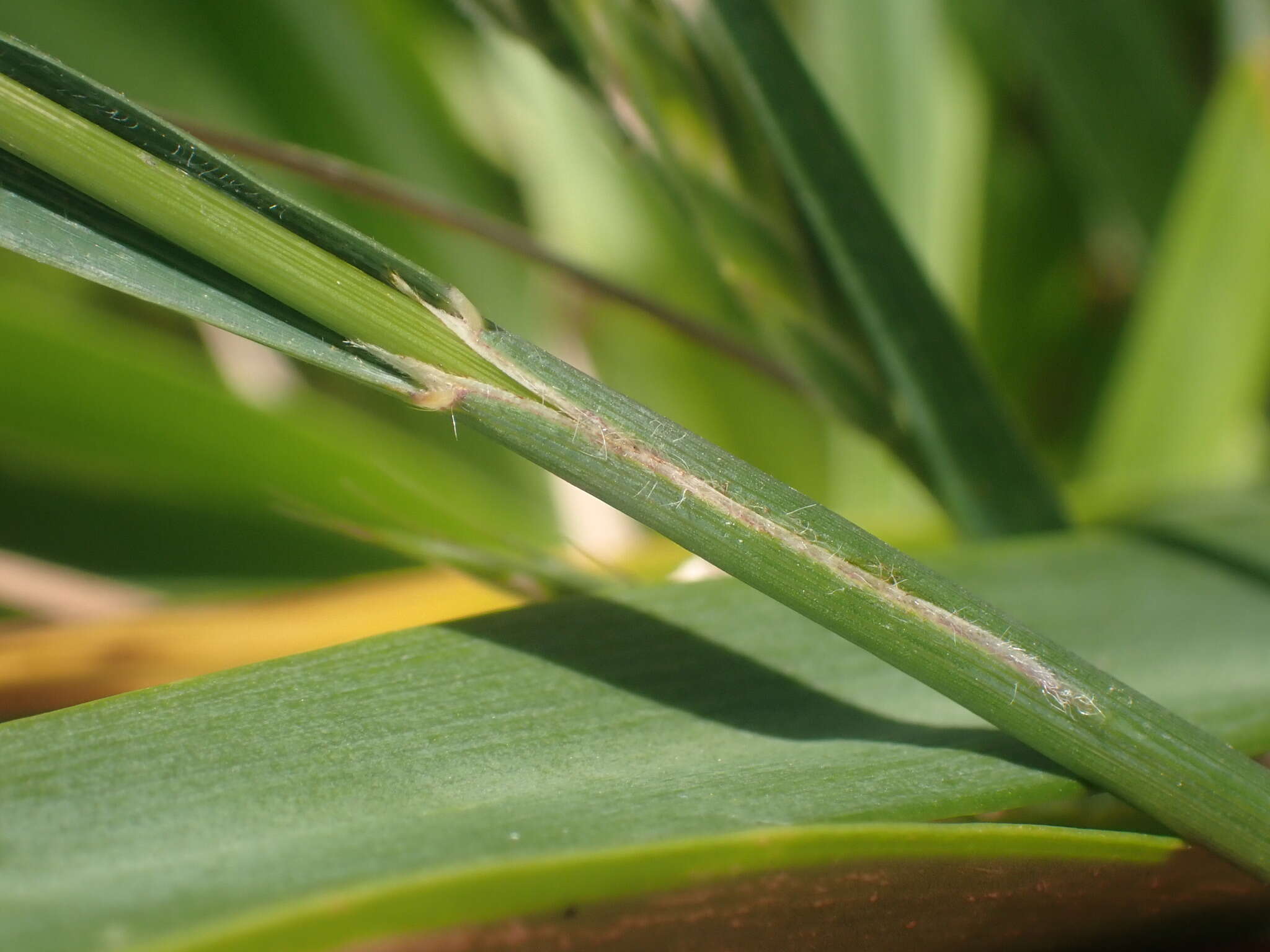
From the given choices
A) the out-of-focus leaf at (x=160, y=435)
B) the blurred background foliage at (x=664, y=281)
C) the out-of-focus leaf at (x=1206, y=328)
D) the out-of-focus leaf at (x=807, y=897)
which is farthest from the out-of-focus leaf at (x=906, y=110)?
the out-of-focus leaf at (x=807, y=897)

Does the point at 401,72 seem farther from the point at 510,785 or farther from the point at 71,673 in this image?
the point at 510,785

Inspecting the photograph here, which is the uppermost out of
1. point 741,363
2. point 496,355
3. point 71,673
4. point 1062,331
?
point 1062,331

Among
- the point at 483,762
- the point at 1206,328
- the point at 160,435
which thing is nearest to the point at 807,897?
the point at 483,762

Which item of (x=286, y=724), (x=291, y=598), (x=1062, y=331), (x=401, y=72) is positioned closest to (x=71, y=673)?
(x=291, y=598)

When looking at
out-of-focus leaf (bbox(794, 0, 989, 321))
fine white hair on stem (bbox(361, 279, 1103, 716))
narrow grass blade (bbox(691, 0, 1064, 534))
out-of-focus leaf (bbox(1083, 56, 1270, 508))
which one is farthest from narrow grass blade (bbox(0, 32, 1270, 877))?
out-of-focus leaf (bbox(794, 0, 989, 321))

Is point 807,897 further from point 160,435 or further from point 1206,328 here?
point 1206,328
